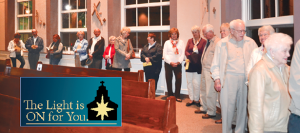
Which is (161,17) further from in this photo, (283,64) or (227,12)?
(283,64)

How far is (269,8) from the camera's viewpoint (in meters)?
3.40

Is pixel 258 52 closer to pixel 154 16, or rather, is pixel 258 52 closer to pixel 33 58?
pixel 154 16

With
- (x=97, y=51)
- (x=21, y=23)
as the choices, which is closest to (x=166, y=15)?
(x=97, y=51)

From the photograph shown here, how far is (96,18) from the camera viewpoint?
22.6 feet

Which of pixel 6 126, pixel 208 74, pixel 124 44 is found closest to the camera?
pixel 6 126

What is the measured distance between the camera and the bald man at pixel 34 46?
297 inches

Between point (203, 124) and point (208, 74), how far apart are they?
0.74 meters

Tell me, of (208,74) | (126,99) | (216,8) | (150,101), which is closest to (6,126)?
(126,99)

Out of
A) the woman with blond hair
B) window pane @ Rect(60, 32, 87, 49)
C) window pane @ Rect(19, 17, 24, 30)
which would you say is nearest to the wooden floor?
the woman with blond hair

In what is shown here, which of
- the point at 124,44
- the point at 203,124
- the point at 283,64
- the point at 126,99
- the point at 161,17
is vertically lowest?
the point at 203,124

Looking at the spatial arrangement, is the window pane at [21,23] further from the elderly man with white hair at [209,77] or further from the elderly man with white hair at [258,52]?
the elderly man with white hair at [258,52]

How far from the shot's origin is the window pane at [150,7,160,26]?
6293mm

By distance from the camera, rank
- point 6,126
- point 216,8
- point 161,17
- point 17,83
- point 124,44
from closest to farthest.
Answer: point 6,126 → point 17,83 → point 216,8 → point 124,44 → point 161,17
